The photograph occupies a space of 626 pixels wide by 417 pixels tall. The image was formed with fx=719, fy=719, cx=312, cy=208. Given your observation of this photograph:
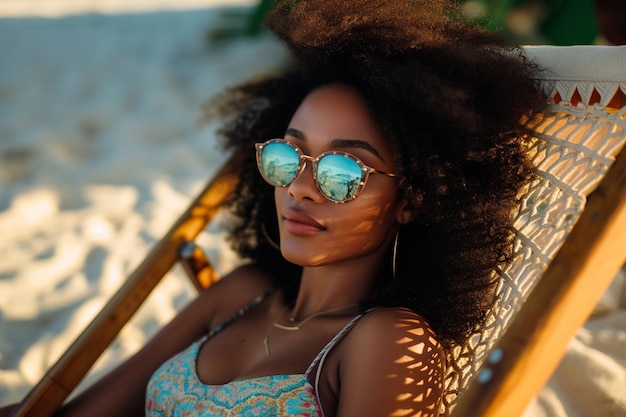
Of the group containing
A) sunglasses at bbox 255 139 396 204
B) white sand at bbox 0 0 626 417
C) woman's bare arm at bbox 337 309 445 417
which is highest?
sunglasses at bbox 255 139 396 204

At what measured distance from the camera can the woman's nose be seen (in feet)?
5.73

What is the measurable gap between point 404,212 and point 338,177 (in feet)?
0.72

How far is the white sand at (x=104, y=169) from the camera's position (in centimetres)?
277

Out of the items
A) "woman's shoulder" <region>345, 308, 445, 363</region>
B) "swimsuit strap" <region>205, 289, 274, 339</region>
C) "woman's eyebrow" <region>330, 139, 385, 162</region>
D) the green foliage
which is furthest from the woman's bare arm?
the green foliage

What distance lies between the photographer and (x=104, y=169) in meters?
4.47

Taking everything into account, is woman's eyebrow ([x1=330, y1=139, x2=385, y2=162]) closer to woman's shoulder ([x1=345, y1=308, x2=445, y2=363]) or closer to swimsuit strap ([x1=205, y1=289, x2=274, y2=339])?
woman's shoulder ([x1=345, y1=308, x2=445, y2=363])

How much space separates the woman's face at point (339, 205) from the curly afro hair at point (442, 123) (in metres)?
0.04

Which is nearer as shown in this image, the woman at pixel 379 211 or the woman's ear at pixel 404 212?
the woman at pixel 379 211

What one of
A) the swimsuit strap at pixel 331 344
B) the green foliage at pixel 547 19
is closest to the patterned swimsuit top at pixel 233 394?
the swimsuit strap at pixel 331 344

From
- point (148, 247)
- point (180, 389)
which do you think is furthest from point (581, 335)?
point (148, 247)

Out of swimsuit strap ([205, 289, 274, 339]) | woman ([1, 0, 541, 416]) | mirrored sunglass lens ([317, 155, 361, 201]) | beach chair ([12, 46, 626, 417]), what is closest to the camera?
beach chair ([12, 46, 626, 417])

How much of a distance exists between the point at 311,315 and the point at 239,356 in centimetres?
22

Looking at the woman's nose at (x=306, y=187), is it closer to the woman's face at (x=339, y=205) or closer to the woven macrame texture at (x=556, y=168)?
the woman's face at (x=339, y=205)

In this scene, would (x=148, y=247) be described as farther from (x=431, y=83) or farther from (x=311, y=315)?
(x=431, y=83)
